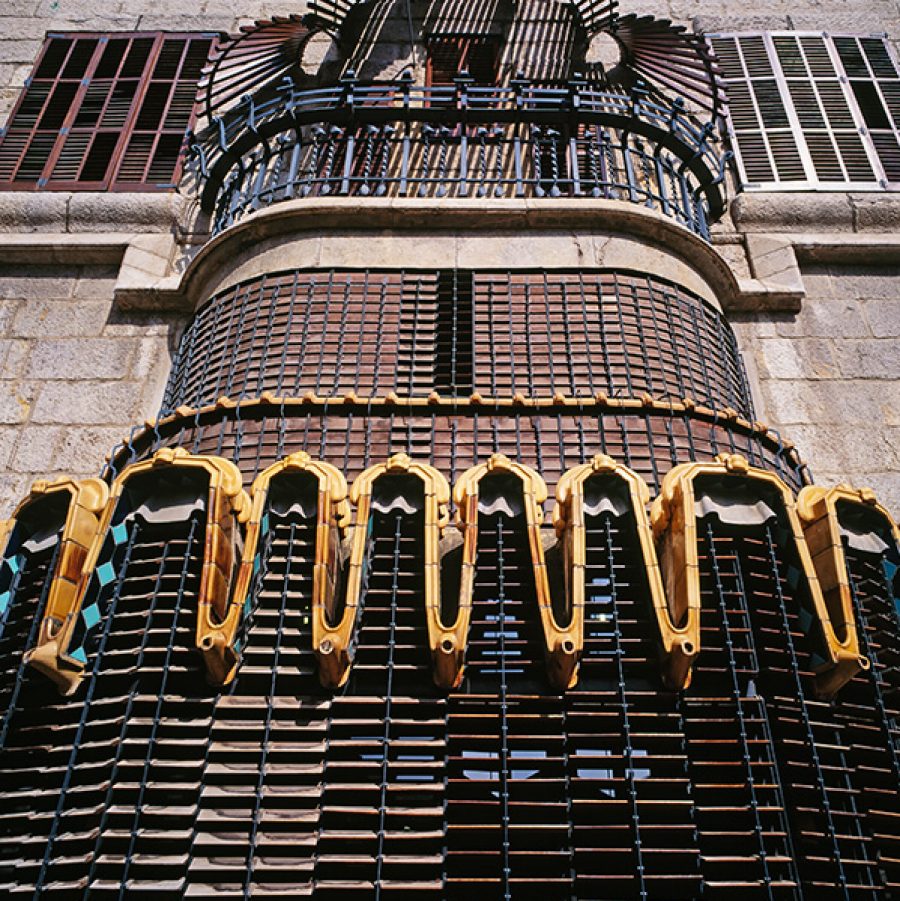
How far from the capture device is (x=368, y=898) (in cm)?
422

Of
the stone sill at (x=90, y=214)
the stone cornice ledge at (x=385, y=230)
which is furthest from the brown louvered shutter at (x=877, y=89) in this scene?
the stone sill at (x=90, y=214)

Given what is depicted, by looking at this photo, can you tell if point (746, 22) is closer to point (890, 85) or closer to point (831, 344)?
point (890, 85)

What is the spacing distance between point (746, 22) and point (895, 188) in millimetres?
3710

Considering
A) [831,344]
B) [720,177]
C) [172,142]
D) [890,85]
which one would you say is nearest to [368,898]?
[831,344]

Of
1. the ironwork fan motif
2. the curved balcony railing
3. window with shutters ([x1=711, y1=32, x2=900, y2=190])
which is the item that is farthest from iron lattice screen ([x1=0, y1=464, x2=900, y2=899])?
the ironwork fan motif

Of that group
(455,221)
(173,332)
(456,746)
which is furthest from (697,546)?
(173,332)

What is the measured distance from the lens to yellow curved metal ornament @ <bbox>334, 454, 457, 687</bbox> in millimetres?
4777

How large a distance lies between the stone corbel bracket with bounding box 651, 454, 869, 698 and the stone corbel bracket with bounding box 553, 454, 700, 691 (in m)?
0.10

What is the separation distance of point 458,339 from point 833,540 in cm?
360

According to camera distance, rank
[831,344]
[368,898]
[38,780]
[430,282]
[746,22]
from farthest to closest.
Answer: [746,22] → [831,344] → [430,282] → [38,780] → [368,898]

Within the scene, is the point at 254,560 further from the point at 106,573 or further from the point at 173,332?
the point at 173,332

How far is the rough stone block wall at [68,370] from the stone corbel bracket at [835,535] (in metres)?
5.64

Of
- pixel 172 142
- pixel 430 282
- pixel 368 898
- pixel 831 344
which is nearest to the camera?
pixel 368 898

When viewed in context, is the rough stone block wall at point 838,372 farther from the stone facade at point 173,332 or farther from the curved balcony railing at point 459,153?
the curved balcony railing at point 459,153
